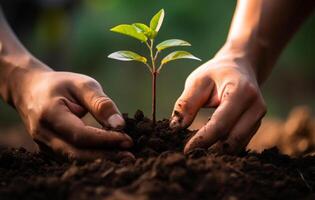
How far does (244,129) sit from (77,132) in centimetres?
53

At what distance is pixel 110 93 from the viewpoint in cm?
696

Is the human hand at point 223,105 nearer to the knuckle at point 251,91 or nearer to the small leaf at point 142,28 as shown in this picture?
the knuckle at point 251,91

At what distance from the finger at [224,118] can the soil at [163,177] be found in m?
0.03

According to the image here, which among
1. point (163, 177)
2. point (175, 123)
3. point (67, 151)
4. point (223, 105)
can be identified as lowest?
point (67, 151)

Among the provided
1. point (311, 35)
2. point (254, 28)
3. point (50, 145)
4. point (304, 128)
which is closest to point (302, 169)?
point (254, 28)

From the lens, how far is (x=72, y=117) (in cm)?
158

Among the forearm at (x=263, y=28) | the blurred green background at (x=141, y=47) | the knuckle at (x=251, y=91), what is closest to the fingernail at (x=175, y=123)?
the knuckle at (x=251, y=91)

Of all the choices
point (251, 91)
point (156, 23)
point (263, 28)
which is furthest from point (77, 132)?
point (263, 28)

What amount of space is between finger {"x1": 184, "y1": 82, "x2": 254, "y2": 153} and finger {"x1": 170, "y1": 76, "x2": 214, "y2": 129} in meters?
0.07

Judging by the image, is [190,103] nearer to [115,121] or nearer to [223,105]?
[223,105]

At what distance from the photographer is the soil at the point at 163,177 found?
122 cm

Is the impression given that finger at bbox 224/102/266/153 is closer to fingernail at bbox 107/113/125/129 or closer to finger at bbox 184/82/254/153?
finger at bbox 184/82/254/153

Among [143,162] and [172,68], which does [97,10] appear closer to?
[172,68]

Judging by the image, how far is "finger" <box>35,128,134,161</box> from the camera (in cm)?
153
